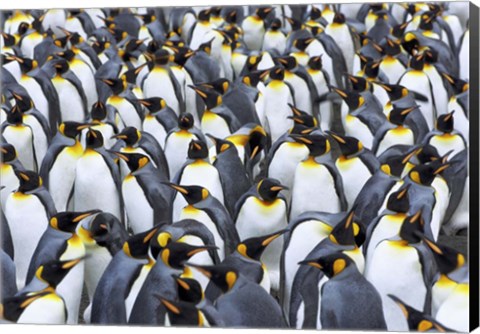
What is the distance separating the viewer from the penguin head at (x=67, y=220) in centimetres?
405

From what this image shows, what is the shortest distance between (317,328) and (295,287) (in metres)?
0.19

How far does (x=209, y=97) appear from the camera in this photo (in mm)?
5410

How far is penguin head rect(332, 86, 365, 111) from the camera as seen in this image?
5.36 m

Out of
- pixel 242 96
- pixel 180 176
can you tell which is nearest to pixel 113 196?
pixel 180 176

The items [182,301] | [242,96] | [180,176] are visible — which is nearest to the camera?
[182,301]

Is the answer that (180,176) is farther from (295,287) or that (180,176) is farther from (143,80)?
(143,80)

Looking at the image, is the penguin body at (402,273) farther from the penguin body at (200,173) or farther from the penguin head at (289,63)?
the penguin head at (289,63)

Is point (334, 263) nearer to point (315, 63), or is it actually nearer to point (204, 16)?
point (315, 63)

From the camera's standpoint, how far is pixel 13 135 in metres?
5.15

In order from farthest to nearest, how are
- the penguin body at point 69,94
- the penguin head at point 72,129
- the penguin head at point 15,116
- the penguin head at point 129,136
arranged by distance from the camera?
1. the penguin body at point 69,94
2. the penguin head at point 15,116
3. the penguin head at point 72,129
4. the penguin head at point 129,136

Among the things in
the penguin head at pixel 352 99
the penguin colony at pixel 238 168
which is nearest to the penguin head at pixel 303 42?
the penguin colony at pixel 238 168

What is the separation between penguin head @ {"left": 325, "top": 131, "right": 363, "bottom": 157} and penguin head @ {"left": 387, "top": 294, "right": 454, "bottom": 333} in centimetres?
108

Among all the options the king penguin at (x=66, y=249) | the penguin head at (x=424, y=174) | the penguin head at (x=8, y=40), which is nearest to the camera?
the king penguin at (x=66, y=249)

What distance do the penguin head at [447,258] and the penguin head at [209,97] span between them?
1933 millimetres
